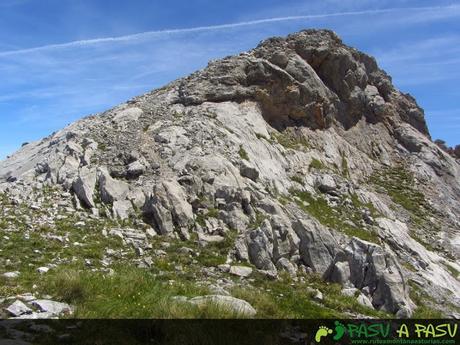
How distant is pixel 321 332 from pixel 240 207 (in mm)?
12950

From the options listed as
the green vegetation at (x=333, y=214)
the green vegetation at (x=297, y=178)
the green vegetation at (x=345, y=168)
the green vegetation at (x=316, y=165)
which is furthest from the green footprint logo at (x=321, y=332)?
the green vegetation at (x=345, y=168)

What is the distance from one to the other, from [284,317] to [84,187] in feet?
51.1

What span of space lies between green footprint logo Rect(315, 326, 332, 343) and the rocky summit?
1540mm

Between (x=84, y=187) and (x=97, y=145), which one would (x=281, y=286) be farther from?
(x=97, y=145)

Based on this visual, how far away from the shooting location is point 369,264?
20750 mm

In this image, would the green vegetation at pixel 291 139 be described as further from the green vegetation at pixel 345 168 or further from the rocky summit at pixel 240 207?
the green vegetation at pixel 345 168

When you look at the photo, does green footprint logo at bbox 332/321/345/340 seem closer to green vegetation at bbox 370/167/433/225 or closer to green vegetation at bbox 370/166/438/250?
green vegetation at bbox 370/166/438/250

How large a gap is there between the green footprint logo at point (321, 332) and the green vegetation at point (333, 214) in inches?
668

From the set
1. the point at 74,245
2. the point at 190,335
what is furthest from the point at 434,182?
the point at 190,335

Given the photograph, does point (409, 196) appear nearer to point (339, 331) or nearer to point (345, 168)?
point (345, 168)

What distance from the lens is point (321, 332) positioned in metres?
11.3

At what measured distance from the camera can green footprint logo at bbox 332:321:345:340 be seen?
11.3 m

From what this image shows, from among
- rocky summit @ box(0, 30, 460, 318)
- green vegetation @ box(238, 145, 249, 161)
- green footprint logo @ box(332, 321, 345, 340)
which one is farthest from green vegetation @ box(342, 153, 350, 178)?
green footprint logo @ box(332, 321, 345, 340)

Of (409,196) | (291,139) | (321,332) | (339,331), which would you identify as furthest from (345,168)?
(321,332)
